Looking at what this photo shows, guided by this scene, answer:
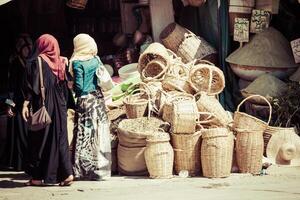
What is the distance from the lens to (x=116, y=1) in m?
11.4

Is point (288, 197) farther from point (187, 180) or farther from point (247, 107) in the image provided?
point (247, 107)

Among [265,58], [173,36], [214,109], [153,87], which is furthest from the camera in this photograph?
[173,36]

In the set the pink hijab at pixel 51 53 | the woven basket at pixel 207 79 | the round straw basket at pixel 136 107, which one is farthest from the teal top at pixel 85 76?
the woven basket at pixel 207 79

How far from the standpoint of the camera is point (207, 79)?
8.41m

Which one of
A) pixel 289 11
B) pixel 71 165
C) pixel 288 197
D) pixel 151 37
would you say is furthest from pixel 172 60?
pixel 288 197

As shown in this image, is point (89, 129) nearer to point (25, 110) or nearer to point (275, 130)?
point (25, 110)

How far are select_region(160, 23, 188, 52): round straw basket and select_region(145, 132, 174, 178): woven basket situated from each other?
2.56 metres

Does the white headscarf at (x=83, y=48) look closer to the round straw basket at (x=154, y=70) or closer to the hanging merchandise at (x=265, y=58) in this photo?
the round straw basket at (x=154, y=70)

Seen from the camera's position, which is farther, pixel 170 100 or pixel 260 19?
pixel 260 19

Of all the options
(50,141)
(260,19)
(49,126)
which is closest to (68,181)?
(50,141)

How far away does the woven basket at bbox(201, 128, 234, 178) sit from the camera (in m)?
7.23

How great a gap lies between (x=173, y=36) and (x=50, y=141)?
3.33 meters

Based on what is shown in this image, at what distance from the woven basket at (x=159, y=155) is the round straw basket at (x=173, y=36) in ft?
8.39

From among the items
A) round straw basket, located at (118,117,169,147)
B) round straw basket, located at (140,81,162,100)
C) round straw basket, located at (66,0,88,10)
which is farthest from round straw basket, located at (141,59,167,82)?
round straw basket, located at (66,0,88,10)
